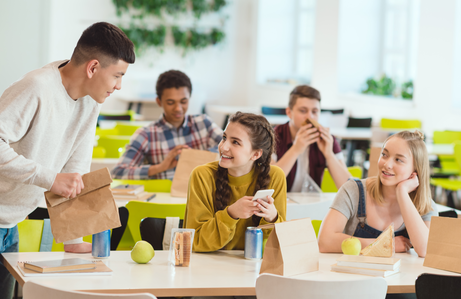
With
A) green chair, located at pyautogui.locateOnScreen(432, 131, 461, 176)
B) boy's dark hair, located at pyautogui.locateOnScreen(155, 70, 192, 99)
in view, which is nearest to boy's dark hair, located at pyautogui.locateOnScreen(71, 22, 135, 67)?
boy's dark hair, located at pyautogui.locateOnScreen(155, 70, 192, 99)

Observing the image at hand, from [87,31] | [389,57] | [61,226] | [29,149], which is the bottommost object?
[61,226]

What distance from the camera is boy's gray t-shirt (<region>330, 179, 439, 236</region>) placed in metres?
2.16

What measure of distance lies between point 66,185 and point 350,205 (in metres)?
1.15

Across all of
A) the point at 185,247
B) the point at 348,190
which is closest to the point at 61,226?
the point at 185,247

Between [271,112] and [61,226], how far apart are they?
21.1 ft

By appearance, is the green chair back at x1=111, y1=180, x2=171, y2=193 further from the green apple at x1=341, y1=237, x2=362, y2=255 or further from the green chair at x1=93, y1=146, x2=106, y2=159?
the green apple at x1=341, y1=237, x2=362, y2=255

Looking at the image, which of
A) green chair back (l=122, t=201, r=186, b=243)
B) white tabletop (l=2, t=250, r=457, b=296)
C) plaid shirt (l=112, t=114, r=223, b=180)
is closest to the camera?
white tabletop (l=2, t=250, r=457, b=296)

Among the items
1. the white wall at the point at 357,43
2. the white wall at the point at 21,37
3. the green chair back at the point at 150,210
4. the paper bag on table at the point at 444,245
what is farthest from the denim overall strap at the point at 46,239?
the white wall at the point at 357,43

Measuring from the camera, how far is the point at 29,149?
169 cm

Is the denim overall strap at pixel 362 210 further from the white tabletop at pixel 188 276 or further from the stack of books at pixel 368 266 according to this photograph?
the stack of books at pixel 368 266

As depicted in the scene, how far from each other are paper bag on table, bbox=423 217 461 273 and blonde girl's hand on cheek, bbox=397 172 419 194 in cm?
26

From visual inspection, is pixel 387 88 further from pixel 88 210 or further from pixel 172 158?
pixel 88 210

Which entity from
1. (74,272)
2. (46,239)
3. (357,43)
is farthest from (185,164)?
(357,43)

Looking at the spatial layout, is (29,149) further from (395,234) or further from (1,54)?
(1,54)
